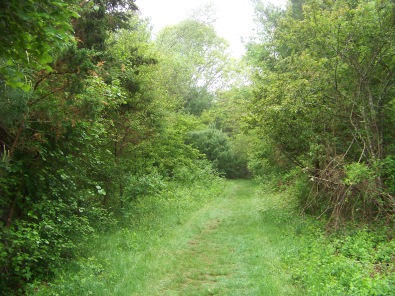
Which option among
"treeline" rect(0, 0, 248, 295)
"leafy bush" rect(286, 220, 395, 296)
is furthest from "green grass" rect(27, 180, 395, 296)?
"treeline" rect(0, 0, 248, 295)

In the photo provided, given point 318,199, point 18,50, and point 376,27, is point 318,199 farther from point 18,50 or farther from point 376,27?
point 18,50

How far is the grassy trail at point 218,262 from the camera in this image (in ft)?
20.1

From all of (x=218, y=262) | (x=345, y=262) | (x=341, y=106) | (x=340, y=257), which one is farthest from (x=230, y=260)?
(x=341, y=106)

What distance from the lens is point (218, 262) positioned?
7.78 m

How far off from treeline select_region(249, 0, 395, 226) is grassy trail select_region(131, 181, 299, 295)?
2134 mm

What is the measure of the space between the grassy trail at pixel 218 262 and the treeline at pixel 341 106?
213cm

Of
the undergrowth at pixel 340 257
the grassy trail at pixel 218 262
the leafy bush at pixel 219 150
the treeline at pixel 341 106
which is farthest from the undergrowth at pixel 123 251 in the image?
the leafy bush at pixel 219 150

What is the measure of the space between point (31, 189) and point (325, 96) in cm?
852

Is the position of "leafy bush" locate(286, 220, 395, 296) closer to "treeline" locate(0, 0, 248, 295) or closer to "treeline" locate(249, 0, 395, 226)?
"treeline" locate(249, 0, 395, 226)

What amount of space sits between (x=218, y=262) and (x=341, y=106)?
613 cm

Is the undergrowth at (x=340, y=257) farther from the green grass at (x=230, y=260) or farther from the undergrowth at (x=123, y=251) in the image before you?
the undergrowth at (x=123, y=251)

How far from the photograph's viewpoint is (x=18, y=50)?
131 inches

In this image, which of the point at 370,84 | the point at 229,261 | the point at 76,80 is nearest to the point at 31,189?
the point at 76,80

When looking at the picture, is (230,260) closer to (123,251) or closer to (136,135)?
(123,251)
